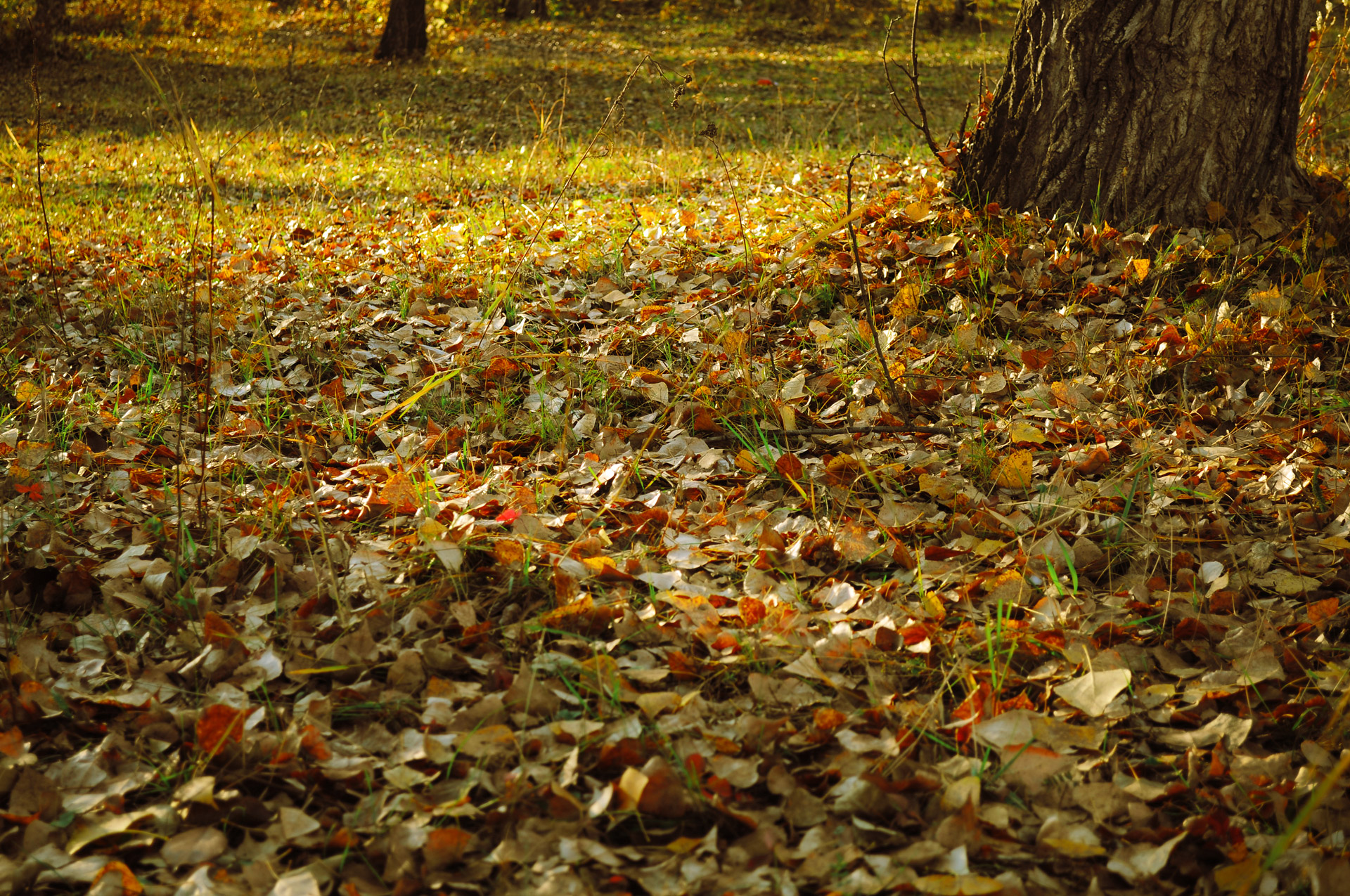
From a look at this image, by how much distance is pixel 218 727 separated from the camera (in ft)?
5.56

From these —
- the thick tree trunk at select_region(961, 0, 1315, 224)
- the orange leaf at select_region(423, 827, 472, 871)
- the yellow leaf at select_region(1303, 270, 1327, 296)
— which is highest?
the thick tree trunk at select_region(961, 0, 1315, 224)

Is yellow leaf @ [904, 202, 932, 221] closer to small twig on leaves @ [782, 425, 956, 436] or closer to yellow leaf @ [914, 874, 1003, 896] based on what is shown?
small twig on leaves @ [782, 425, 956, 436]

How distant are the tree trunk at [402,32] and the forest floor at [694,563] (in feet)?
35.8

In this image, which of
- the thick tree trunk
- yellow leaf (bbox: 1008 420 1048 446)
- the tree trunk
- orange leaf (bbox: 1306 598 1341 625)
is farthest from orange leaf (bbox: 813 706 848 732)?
the tree trunk

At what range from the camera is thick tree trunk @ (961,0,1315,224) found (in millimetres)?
3387

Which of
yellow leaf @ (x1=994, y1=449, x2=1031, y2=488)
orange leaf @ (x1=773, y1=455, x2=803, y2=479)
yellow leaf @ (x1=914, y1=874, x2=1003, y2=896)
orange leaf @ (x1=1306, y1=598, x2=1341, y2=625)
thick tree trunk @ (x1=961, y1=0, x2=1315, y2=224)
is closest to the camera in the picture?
yellow leaf @ (x1=914, y1=874, x2=1003, y2=896)

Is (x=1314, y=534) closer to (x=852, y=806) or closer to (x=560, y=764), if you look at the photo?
(x=852, y=806)

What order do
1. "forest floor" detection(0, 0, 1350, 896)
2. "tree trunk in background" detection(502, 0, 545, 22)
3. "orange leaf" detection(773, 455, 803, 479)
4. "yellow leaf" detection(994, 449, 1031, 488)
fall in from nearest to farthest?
"forest floor" detection(0, 0, 1350, 896)
"yellow leaf" detection(994, 449, 1031, 488)
"orange leaf" detection(773, 455, 803, 479)
"tree trunk in background" detection(502, 0, 545, 22)

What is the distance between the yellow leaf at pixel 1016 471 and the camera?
7.97ft

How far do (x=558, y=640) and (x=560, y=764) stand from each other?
348mm

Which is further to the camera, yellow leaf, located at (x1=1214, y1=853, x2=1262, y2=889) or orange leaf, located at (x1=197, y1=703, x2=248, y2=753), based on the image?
orange leaf, located at (x1=197, y1=703, x2=248, y2=753)

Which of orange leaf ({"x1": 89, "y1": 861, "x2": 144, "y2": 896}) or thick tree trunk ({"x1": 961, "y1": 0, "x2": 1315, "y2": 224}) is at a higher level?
thick tree trunk ({"x1": 961, "y1": 0, "x2": 1315, "y2": 224})

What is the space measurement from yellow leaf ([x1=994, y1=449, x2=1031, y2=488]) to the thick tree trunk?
169 centimetres

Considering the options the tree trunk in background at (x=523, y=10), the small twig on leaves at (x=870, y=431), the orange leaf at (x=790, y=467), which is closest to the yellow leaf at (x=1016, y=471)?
the small twig on leaves at (x=870, y=431)
